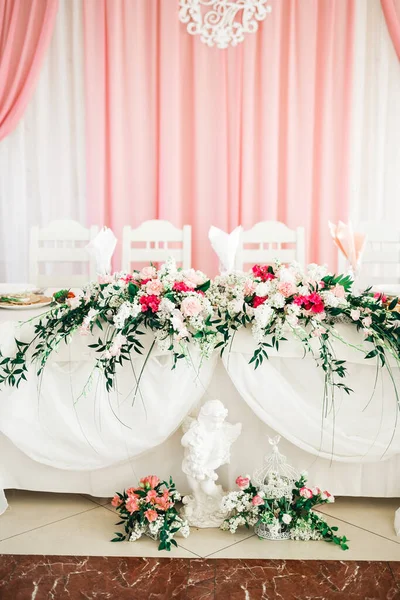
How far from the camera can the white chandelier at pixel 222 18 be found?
3.94 metres

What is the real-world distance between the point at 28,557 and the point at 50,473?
0.36 metres

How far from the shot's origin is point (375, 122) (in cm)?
416

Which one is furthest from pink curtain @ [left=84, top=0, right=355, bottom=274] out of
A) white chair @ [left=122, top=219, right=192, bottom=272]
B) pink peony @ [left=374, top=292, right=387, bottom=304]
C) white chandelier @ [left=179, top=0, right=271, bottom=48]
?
pink peony @ [left=374, top=292, right=387, bottom=304]

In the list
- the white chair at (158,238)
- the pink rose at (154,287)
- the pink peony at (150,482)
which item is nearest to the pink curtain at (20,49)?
the white chair at (158,238)

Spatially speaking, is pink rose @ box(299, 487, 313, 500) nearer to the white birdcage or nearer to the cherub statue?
the white birdcage

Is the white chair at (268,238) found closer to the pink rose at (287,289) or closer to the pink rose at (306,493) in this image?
the pink rose at (287,289)

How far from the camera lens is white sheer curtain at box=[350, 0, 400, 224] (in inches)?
161

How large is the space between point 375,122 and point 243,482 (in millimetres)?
2701

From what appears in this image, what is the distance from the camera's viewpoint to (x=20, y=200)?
167 inches

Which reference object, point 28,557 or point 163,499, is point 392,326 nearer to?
point 163,499

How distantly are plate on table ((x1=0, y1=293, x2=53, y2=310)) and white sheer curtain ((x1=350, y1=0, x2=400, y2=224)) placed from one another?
2320 mm

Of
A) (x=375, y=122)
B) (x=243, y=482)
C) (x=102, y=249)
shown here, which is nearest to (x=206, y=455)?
(x=243, y=482)

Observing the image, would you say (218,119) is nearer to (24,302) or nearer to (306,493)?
(24,302)

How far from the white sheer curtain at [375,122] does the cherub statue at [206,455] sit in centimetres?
231
